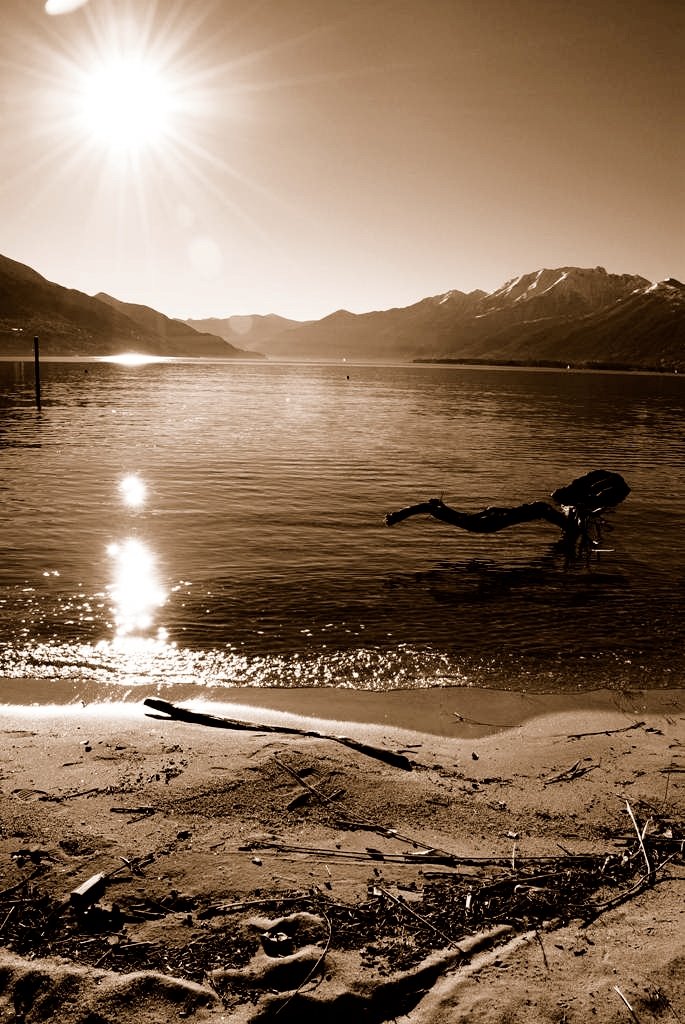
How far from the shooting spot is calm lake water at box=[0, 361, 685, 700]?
11.1 m

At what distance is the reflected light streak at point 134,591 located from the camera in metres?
12.4

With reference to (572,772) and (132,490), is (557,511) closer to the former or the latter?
(572,772)

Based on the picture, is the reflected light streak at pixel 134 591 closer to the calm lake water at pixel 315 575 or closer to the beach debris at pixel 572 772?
the calm lake water at pixel 315 575

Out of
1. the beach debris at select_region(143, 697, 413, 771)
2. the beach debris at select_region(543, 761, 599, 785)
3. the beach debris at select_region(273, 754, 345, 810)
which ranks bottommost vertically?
the beach debris at select_region(543, 761, 599, 785)

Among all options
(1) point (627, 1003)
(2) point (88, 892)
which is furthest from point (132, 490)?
(1) point (627, 1003)

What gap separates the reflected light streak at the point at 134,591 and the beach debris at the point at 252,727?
353 centimetres

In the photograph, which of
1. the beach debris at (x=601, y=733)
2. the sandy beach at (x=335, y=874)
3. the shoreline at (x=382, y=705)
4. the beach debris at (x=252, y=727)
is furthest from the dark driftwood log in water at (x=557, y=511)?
the beach debris at (x=252, y=727)

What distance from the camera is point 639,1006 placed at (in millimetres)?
3889

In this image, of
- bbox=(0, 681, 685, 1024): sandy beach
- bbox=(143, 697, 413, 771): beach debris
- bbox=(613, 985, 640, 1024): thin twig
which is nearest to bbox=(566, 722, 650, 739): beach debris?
bbox=(0, 681, 685, 1024): sandy beach

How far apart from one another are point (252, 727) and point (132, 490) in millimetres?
20432

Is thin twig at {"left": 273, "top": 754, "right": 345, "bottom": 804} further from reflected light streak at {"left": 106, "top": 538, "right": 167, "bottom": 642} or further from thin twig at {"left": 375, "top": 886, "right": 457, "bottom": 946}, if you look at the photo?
reflected light streak at {"left": 106, "top": 538, "right": 167, "bottom": 642}

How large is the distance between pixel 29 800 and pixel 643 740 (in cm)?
740

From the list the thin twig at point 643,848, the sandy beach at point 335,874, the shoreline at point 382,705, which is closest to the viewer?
the sandy beach at point 335,874

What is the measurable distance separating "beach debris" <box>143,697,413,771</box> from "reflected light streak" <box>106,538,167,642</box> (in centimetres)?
353
